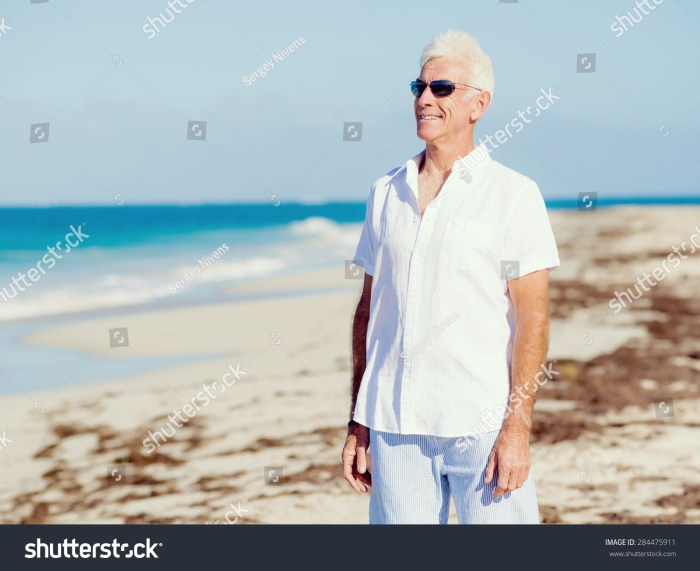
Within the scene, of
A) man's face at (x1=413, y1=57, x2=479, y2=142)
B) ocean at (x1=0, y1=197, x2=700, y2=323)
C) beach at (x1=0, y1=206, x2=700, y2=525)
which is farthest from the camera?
ocean at (x1=0, y1=197, x2=700, y2=323)

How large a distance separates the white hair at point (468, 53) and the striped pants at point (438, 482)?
3.57 ft

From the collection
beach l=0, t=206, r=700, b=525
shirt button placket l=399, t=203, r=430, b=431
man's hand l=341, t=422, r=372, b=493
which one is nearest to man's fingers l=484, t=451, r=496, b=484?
shirt button placket l=399, t=203, r=430, b=431

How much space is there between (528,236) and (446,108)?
18.6 inches

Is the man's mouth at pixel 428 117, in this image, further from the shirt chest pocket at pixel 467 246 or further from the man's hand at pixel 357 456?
the man's hand at pixel 357 456

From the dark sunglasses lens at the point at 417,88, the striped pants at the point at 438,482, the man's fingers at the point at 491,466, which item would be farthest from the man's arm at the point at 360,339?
the dark sunglasses lens at the point at 417,88

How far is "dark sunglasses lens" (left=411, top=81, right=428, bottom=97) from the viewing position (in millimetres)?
2877

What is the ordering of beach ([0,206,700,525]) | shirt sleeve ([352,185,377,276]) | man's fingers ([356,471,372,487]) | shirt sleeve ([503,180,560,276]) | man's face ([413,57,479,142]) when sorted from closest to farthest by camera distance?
shirt sleeve ([503,180,560,276]), man's face ([413,57,479,142]), shirt sleeve ([352,185,377,276]), man's fingers ([356,471,372,487]), beach ([0,206,700,525])

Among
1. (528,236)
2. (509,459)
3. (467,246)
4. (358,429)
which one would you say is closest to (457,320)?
(467,246)

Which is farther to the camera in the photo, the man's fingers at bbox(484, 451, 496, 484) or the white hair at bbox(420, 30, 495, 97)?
the white hair at bbox(420, 30, 495, 97)

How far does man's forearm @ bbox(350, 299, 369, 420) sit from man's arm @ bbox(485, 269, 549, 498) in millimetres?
531

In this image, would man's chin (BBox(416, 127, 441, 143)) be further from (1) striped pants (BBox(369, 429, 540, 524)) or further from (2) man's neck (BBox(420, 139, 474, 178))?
(1) striped pants (BBox(369, 429, 540, 524))

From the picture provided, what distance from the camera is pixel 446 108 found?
278 cm

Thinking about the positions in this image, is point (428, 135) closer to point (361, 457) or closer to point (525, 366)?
point (525, 366)

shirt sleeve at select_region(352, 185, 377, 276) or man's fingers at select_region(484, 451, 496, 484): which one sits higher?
shirt sleeve at select_region(352, 185, 377, 276)
